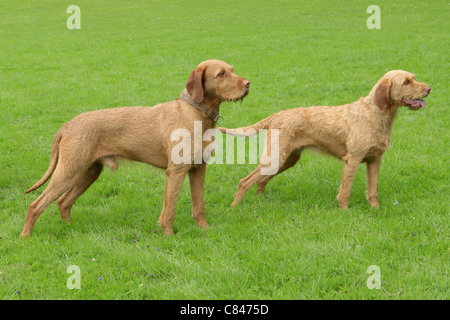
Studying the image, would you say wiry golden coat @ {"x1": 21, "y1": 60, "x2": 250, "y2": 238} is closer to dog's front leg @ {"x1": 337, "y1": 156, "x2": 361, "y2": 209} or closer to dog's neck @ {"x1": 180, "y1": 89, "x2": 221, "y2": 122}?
dog's neck @ {"x1": 180, "y1": 89, "x2": 221, "y2": 122}

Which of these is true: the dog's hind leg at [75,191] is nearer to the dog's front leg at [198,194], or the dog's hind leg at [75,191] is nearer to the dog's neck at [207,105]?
the dog's front leg at [198,194]

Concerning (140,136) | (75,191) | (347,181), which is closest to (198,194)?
(140,136)

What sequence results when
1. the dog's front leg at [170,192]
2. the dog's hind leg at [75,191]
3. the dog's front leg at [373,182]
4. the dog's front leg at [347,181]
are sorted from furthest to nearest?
the dog's front leg at [373,182]
the dog's front leg at [347,181]
the dog's hind leg at [75,191]
the dog's front leg at [170,192]

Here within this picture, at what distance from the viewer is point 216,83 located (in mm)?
5312

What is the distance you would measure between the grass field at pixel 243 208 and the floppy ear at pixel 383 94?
1225mm

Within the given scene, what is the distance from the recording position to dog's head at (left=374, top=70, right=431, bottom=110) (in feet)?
18.7

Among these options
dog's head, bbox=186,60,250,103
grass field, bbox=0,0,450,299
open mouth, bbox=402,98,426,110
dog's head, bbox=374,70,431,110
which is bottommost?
grass field, bbox=0,0,450,299

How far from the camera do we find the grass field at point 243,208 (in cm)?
434

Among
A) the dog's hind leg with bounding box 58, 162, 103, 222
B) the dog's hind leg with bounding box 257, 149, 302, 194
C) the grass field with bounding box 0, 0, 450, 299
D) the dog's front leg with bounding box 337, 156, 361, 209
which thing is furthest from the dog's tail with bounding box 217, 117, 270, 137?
the dog's hind leg with bounding box 58, 162, 103, 222

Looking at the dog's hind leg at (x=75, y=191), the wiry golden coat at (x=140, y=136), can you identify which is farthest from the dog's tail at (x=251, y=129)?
the dog's hind leg at (x=75, y=191)

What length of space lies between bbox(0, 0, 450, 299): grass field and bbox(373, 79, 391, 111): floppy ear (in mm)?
1225

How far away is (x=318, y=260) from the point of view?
15.1ft

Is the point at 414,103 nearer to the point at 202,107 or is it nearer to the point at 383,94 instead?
the point at 383,94
